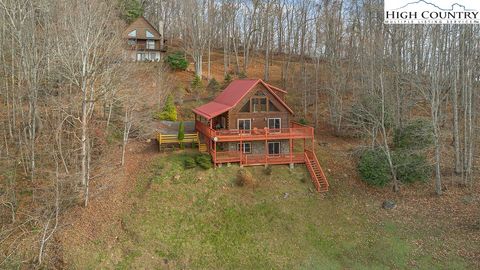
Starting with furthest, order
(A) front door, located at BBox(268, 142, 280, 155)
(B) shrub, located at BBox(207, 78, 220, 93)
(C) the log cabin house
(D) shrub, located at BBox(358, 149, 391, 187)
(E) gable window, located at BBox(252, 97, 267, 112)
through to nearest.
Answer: (B) shrub, located at BBox(207, 78, 220, 93) < (A) front door, located at BBox(268, 142, 280, 155) < (E) gable window, located at BBox(252, 97, 267, 112) < (C) the log cabin house < (D) shrub, located at BBox(358, 149, 391, 187)

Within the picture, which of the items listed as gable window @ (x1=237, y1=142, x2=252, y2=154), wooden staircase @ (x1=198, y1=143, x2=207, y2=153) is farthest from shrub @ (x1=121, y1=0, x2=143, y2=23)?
gable window @ (x1=237, y1=142, x2=252, y2=154)

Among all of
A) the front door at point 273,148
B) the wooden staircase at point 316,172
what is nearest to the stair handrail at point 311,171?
the wooden staircase at point 316,172

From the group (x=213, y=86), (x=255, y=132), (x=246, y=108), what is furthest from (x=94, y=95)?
(x=213, y=86)

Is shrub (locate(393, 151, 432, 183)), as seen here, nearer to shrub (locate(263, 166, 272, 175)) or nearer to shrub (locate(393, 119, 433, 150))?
shrub (locate(393, 119, 433, 150))

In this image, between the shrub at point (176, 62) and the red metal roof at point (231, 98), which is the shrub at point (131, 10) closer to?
the shrub at point (176, 62)

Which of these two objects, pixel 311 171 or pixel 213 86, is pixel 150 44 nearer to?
pixel 213 86

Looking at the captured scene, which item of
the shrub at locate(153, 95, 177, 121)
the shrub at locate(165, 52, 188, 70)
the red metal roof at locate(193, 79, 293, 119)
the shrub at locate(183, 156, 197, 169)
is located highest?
the shrub at locate(165, 52, 188, 70)

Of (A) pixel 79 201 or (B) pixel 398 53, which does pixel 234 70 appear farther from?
(A) pixel 79 201

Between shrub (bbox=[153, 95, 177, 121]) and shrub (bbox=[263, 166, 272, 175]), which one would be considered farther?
shrub (bbox=[153, 95, 177, 121])
